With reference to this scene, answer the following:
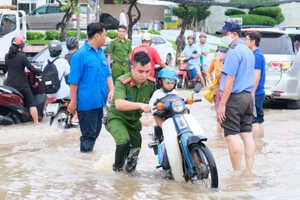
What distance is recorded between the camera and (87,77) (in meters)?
9.18

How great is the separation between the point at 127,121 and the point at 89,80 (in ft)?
4.04

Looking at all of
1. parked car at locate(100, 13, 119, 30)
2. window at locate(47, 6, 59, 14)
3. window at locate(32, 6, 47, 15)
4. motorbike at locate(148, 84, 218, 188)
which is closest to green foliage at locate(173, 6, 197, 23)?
parked car at locate(100, 13, 119, 30)

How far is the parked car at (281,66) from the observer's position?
14664 millimetres

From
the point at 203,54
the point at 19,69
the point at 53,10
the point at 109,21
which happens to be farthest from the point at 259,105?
the point at 109,21

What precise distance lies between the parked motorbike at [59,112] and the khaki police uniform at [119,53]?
2.66 metres

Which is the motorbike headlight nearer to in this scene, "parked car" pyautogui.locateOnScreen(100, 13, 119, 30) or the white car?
the white car

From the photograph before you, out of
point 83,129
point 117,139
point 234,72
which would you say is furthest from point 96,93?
point 234,72

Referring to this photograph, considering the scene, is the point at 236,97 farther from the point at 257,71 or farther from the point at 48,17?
the point at 48,17

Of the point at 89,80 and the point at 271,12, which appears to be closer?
the point at 89,80

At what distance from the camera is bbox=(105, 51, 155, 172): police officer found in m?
7.73

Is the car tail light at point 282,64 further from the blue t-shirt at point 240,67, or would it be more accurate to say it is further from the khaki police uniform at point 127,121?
the khaki police uniform at point 127,121

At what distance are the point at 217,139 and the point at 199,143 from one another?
4.22 metres

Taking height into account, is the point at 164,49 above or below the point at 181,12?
below

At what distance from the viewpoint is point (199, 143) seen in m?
7.41
